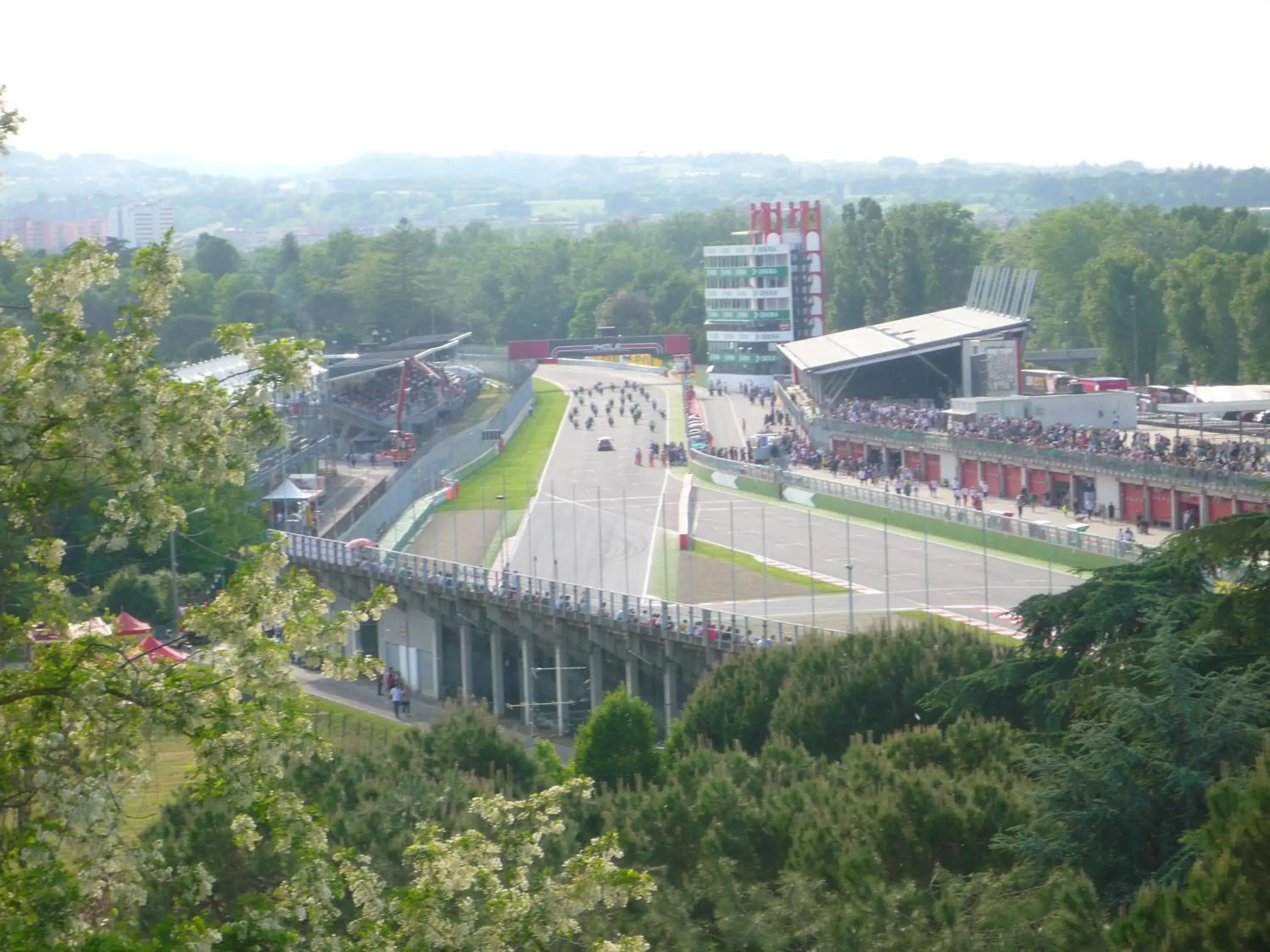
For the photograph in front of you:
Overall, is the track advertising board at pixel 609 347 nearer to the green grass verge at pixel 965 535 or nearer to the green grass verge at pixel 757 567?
the green grass verge at pixel 965 535

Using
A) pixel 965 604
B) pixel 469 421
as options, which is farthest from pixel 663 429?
pixel 965 604

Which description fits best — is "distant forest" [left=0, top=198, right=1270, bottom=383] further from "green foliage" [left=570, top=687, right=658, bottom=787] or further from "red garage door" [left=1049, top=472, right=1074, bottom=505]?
"green foliage" [left=570, top=687, right=658, bottom=787]

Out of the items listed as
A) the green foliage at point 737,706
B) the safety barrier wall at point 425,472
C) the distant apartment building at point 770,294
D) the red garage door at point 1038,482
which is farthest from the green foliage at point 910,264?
the green foliage at point 737,706

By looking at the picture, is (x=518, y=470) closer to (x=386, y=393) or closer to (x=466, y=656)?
(x=386, y=393)

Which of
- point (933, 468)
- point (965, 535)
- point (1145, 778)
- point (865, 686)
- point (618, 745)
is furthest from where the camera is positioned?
point (933, 468)

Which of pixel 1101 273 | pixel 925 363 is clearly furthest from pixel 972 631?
pixel 1101 273

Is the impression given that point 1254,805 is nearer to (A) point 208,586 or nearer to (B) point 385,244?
(A) point 208,586
